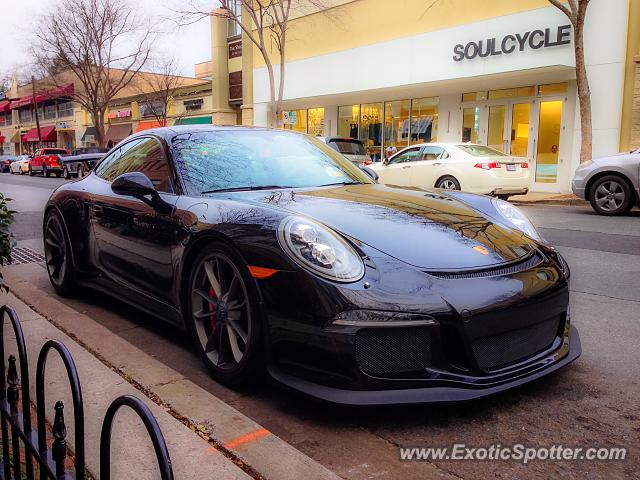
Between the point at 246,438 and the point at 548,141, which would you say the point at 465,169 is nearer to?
the point at 548,141

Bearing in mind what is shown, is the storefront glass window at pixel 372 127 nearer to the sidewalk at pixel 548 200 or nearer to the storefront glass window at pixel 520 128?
the storefront glass window at pixel 520 128

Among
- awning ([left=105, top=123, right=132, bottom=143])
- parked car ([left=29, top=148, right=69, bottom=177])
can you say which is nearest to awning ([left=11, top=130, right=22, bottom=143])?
awning ([left=105, top=123, right=132, bottom=143])

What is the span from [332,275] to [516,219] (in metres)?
1.48

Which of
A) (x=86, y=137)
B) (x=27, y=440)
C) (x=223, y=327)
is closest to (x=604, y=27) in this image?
(x=223, y=327)

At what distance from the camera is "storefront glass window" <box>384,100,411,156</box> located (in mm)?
21453

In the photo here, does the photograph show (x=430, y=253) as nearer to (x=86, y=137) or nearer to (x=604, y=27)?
(x=604, y=27)

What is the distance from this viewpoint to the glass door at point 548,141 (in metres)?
16.5

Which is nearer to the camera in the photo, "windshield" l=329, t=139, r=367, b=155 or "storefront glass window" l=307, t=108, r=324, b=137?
"windshield" l=329, t=139, r=367, b=155

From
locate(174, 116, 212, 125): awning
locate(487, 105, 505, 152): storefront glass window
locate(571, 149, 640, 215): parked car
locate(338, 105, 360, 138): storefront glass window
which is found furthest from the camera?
locate(174, 116, 212, 125): awning

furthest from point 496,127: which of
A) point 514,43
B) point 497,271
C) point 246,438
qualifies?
point 246,438

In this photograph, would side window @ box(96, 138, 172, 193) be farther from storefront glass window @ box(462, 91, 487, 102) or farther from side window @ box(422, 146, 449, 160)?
storefront glass window @ box(462, 91, 487, 102)

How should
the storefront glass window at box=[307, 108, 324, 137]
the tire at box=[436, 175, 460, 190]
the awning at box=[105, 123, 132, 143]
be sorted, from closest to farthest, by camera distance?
the tire at box=[436, 175, 460, 190] → the storefront glass window at box=[307, 108, 324, 137] → the awning at box=[105, 123, 132, 143]

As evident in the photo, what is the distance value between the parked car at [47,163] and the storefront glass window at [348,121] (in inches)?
640

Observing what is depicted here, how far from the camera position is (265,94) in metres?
26.6
